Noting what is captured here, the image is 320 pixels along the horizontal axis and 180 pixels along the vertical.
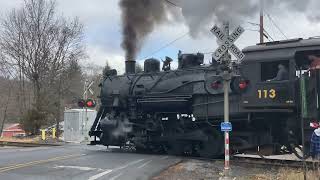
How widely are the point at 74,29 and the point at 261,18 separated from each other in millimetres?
19966

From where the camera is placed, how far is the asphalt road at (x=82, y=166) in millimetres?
12914

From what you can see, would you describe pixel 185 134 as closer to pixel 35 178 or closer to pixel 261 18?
pixel 35 178

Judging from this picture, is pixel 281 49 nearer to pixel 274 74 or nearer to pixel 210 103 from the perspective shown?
pixel 274 74

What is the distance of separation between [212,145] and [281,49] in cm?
448

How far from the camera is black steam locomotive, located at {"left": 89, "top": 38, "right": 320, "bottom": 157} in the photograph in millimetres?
14000

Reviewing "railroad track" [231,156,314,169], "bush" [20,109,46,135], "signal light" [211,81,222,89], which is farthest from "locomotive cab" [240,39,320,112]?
"bush" [20,109,46,135]

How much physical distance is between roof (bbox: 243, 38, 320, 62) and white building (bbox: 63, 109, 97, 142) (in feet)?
65.4

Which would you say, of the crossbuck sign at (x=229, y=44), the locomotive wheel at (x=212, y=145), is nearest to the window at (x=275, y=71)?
the crossbuck sign at (x=229, y=44)

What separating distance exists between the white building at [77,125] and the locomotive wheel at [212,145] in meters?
16.8

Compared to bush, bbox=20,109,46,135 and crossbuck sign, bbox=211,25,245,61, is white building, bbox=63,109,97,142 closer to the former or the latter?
bush, bbox=20,109,46,135

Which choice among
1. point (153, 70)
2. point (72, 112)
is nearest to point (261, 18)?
point (153, 70)

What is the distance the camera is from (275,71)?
14562mm

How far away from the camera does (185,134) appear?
17.9 m

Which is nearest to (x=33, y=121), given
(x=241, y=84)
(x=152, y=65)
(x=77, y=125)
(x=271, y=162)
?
(x=77, y=125)
